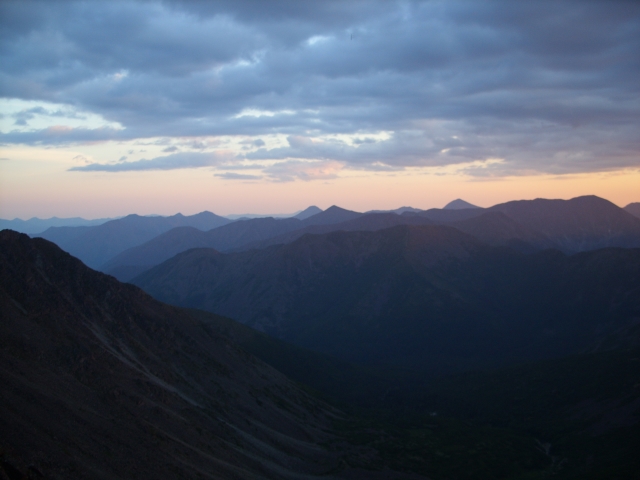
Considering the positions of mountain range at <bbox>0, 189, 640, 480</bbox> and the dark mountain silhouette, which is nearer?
the dark mountain silhouette

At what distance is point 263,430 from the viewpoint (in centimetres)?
9381

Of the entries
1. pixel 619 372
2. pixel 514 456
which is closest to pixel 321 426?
pixel 514 456

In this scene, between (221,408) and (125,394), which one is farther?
(221,408)

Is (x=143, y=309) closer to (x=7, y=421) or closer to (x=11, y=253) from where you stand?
(x=11, y=253)

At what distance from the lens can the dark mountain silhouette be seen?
50.3 metres

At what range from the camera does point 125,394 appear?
68.3m

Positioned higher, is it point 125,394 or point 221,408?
point 125,394

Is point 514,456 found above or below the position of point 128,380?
below

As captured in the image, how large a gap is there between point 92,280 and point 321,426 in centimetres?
5721

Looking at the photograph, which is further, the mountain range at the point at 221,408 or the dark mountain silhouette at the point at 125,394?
the mountain range at the point at 221,408

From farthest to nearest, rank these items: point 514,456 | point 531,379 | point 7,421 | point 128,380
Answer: point 531,379 → point 514,456 → point 128,380 → point 7,421

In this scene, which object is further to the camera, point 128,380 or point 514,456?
point 514,456

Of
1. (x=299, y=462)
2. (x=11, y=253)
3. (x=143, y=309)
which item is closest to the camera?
(x=11, y=253)

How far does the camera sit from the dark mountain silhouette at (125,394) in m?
50.3
